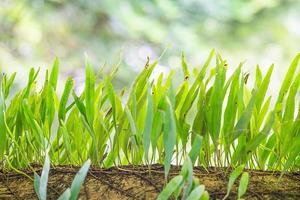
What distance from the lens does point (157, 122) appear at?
22.8 inches

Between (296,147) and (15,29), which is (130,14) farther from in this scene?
(296,147)

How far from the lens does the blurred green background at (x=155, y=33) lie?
3102 mm

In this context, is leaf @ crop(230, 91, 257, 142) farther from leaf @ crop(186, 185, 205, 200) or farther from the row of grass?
leaf @ crop(186, 185, 205, 200)

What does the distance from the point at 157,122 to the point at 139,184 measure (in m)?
0.07

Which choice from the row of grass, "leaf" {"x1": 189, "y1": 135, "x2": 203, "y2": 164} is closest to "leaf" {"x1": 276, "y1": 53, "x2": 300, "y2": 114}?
the row of grass

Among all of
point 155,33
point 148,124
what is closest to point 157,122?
point 148,124

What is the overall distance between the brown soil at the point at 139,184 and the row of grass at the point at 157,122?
17mm

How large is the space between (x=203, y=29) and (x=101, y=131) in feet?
9.00

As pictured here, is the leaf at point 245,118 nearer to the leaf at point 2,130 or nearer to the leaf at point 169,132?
the leaf at point 169,132

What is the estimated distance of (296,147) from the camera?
57 cm

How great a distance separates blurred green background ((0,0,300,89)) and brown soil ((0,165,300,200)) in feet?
7.94

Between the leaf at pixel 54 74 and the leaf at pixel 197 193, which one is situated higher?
the leaf at pixel 54 74

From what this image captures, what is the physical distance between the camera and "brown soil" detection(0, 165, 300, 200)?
0.57 meters

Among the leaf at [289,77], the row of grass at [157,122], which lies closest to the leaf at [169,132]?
the row of grass at [157,122]
